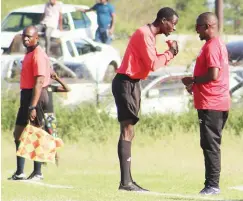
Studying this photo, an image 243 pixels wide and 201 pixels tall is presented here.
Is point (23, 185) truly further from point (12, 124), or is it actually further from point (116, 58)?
point (116, 58)

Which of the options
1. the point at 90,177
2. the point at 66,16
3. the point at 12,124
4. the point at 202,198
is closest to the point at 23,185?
the point at 90,177

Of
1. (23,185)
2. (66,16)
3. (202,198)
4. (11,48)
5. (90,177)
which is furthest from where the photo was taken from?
(66,16)

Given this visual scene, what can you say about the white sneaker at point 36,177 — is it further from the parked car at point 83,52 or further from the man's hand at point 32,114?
the parked car at point 83,52

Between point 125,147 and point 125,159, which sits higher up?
point 125,147

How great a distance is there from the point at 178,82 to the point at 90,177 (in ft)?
18.5

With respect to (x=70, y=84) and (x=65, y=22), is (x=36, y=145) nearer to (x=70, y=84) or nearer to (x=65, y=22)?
(x=70, y=84)

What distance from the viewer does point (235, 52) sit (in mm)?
20219

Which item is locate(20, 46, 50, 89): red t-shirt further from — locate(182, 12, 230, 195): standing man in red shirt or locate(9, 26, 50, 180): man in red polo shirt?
locate(182, 12, 230, 195): standing man in red shirt

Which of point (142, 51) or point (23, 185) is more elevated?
point (142, 51)

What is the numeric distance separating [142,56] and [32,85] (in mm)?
2462

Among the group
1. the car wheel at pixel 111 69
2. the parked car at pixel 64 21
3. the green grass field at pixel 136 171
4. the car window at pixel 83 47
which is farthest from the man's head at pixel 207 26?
the parked car at pixel 64 21

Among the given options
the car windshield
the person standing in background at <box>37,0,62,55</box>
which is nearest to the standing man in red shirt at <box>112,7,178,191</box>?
the person standing in background at <box>37,0,62,55</box>

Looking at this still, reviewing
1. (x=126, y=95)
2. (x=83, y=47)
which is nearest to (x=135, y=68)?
(x=126, y=95)

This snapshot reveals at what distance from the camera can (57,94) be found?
19.4 meters
